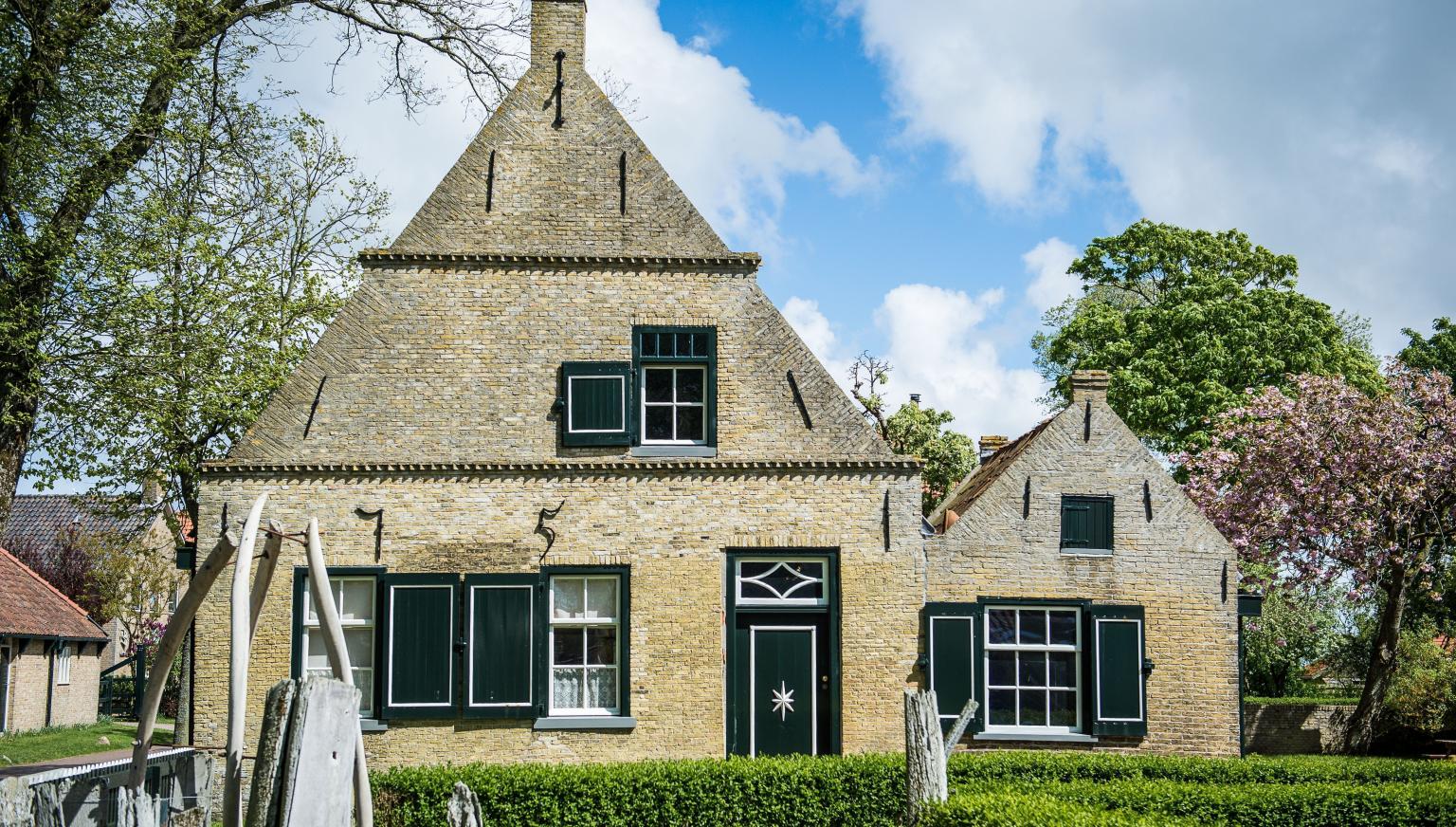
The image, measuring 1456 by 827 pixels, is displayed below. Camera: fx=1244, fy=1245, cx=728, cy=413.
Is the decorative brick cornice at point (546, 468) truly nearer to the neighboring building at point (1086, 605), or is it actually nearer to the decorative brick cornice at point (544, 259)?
the neighboring building at point (1086, 605)

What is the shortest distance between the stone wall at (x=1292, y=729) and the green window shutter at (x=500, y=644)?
12791mm

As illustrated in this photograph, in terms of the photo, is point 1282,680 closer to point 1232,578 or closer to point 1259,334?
point 1259,334

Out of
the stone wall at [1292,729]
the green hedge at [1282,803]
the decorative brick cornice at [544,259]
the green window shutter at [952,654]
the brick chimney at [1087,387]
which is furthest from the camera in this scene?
the stone wall at [1292,729]

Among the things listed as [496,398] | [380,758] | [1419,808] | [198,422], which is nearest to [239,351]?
[198,422]

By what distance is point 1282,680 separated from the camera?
27.5 meters

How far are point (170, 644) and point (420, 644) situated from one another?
6.22 meters

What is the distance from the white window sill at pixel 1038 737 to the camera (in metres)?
14.3

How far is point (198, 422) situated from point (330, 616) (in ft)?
39.9

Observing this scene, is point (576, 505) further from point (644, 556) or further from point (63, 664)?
point (63, 664)

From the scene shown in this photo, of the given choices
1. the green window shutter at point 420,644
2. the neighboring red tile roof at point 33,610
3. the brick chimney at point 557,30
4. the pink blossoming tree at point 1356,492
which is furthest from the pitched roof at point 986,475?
the neighboring red tile roof at point 33,610

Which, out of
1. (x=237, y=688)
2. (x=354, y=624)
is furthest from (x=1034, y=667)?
(x=237, y=688)

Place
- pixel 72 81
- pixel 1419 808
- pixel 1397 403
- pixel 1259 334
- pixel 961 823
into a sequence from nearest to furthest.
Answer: pixel 961 823
pixel 1419 808
pixel 72 81
pixel 1397 403
pixel 1259 334

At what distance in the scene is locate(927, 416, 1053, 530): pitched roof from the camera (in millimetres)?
15688

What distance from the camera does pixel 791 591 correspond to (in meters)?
14.3
